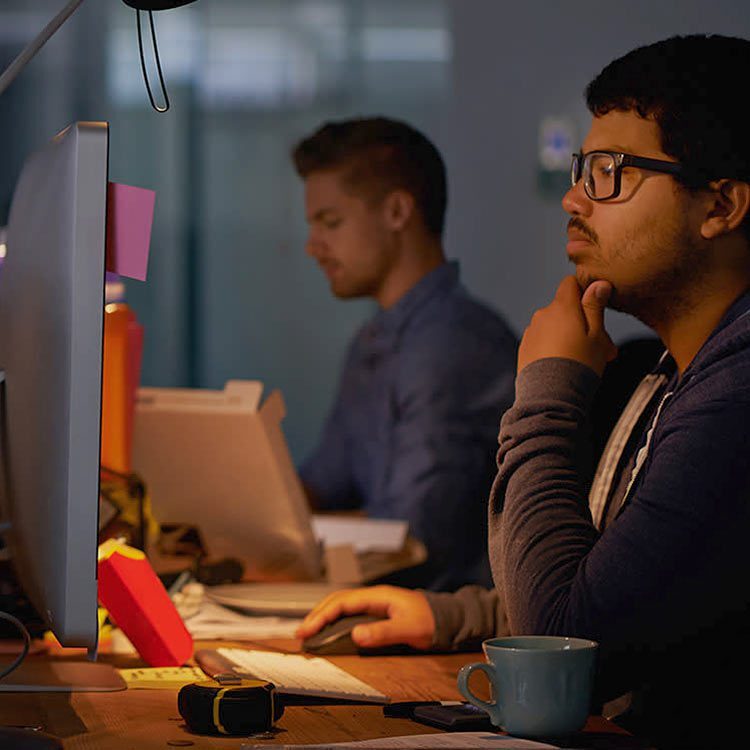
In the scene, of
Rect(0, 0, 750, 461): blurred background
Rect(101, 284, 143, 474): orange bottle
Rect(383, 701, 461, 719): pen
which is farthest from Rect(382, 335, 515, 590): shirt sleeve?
Rect(0, 0, 750, 461): blurred background

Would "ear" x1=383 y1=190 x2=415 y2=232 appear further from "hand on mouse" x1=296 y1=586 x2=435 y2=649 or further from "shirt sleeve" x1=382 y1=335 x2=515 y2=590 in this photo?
"hand on mouse" x1=296 y1=586 x2=435 y2=649

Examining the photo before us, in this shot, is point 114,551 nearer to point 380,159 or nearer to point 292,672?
point 292,672

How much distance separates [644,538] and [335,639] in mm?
455

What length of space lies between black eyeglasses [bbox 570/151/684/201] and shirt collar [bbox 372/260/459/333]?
1188 mm

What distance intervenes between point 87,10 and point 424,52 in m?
1.18

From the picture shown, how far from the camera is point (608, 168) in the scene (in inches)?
53.9

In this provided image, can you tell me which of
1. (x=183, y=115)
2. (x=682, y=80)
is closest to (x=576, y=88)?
(x=183, y=115)

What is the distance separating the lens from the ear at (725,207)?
133 cm

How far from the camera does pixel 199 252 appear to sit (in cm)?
459

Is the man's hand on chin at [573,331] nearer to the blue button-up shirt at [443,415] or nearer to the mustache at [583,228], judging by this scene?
the mustache at [583,228]

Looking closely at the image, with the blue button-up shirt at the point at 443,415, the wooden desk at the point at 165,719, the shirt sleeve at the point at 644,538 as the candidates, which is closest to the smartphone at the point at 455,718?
the wooden desk at the point at 165,719

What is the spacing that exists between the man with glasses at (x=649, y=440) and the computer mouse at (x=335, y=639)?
0.05 ft

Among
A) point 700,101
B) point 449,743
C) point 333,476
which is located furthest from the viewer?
point 333,476

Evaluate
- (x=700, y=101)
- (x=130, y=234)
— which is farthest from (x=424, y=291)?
(x=130, y=234)
